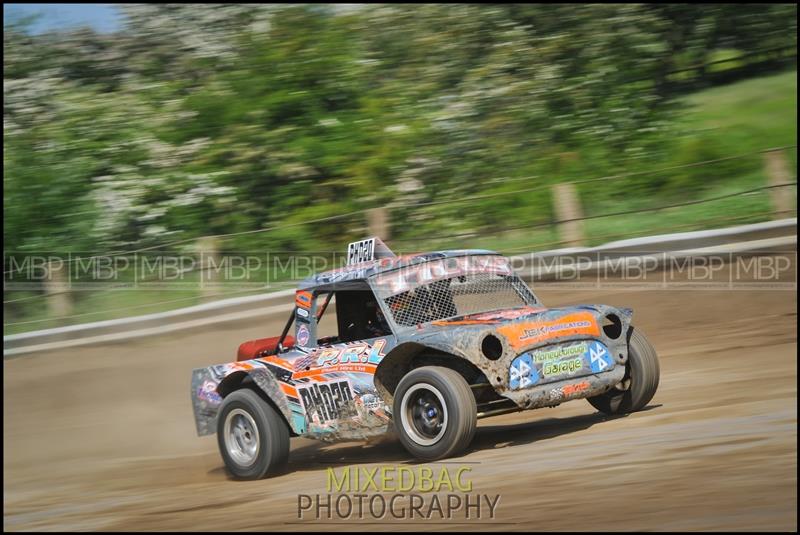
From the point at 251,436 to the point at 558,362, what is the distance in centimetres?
267

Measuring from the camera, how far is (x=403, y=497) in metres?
5.89

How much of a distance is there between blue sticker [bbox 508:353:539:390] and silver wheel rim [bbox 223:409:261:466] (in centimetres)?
236

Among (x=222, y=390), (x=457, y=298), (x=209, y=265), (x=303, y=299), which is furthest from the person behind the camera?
(x=209, y=265)

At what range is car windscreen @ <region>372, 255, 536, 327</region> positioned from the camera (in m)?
7.41

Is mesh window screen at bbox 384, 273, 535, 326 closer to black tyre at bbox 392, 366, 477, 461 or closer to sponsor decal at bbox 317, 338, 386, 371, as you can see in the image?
sponsor decal at bbox 317, 338, 386, 371

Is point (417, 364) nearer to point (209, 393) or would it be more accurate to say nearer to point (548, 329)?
point (548, 329)

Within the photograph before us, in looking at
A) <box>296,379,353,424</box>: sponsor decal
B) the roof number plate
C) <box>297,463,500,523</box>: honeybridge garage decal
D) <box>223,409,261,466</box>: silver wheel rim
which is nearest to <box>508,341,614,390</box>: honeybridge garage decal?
<box>297,463,500,523</box>: honeybridge garage decal

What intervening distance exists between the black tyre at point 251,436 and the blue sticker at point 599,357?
2463 mm

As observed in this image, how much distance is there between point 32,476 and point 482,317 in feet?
16.3

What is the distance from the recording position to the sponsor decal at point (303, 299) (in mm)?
8008

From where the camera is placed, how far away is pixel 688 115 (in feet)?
61.4

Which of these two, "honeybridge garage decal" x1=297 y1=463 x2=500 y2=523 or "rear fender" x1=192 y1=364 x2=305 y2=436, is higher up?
"rear fender" x1=192 y1=364 x2=305 y2=436

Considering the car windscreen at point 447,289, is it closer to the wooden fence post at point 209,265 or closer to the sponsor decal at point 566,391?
the sponsor decal at point 566,391

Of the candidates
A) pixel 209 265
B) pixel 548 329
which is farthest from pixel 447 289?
pixel 209 265
